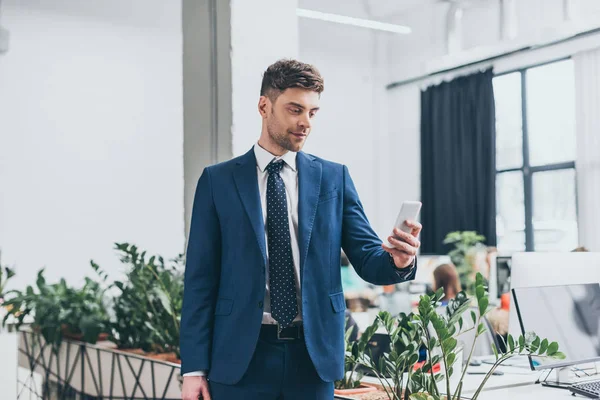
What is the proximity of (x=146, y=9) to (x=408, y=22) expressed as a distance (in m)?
3.79

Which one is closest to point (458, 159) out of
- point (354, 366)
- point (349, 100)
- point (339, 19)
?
point (349, 100)

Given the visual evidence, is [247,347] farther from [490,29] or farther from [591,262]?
[490,29]

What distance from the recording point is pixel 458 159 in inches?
371

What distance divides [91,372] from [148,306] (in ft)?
1.57

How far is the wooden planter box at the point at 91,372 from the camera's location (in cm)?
321

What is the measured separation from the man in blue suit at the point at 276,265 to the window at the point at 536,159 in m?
6.86

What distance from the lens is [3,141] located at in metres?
7.07

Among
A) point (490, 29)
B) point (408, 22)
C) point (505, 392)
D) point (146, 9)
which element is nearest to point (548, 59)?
point (490, 29)

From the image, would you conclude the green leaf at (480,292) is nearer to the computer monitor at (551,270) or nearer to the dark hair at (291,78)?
the dark hair at (291,78)

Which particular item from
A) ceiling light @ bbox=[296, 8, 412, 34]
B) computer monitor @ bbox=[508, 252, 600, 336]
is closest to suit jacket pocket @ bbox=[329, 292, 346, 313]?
computer monitor @ bbox=[508, 252, 600, 336]

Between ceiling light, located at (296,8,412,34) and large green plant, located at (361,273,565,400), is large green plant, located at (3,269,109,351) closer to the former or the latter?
large green plant, located at (361,273,565,400)

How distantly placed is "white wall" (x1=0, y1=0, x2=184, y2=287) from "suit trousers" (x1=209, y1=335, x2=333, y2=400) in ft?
18.9

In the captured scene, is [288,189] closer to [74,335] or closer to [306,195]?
[306,195]

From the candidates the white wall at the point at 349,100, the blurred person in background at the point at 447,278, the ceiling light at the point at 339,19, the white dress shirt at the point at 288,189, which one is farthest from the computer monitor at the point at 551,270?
the white wall at the point at 349,100
